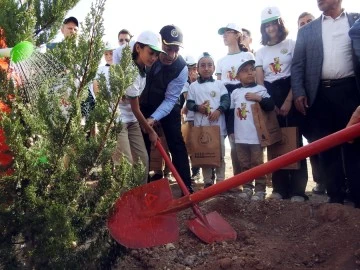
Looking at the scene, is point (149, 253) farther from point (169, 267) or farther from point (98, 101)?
point (98, 101)

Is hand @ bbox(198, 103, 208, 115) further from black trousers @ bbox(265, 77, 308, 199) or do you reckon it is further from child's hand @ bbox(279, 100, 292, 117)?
child's hand @ bbox(279, 100, 292, 117)

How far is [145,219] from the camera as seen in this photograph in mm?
3117

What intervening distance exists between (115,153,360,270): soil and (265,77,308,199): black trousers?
1.57 ft

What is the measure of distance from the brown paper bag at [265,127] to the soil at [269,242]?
65 centimetres

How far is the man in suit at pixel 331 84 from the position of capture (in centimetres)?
405

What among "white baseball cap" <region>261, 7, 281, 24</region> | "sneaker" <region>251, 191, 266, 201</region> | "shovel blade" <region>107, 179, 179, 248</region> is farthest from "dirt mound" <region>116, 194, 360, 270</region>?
"white baseball cap" <region>261, 7, 281, 24</region>

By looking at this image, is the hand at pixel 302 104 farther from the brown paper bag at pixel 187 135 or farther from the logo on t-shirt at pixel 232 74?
the brown paper bag at pixel 187 135

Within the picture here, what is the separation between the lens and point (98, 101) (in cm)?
230

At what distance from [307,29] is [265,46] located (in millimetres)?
570

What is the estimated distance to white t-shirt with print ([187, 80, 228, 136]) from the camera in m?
5.18

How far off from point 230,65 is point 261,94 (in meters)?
0.78

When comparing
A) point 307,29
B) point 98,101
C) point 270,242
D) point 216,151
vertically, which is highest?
point 307,29

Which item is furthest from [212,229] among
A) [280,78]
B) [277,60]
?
[277,60]

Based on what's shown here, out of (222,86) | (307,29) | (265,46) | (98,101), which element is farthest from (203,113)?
(98,101)
